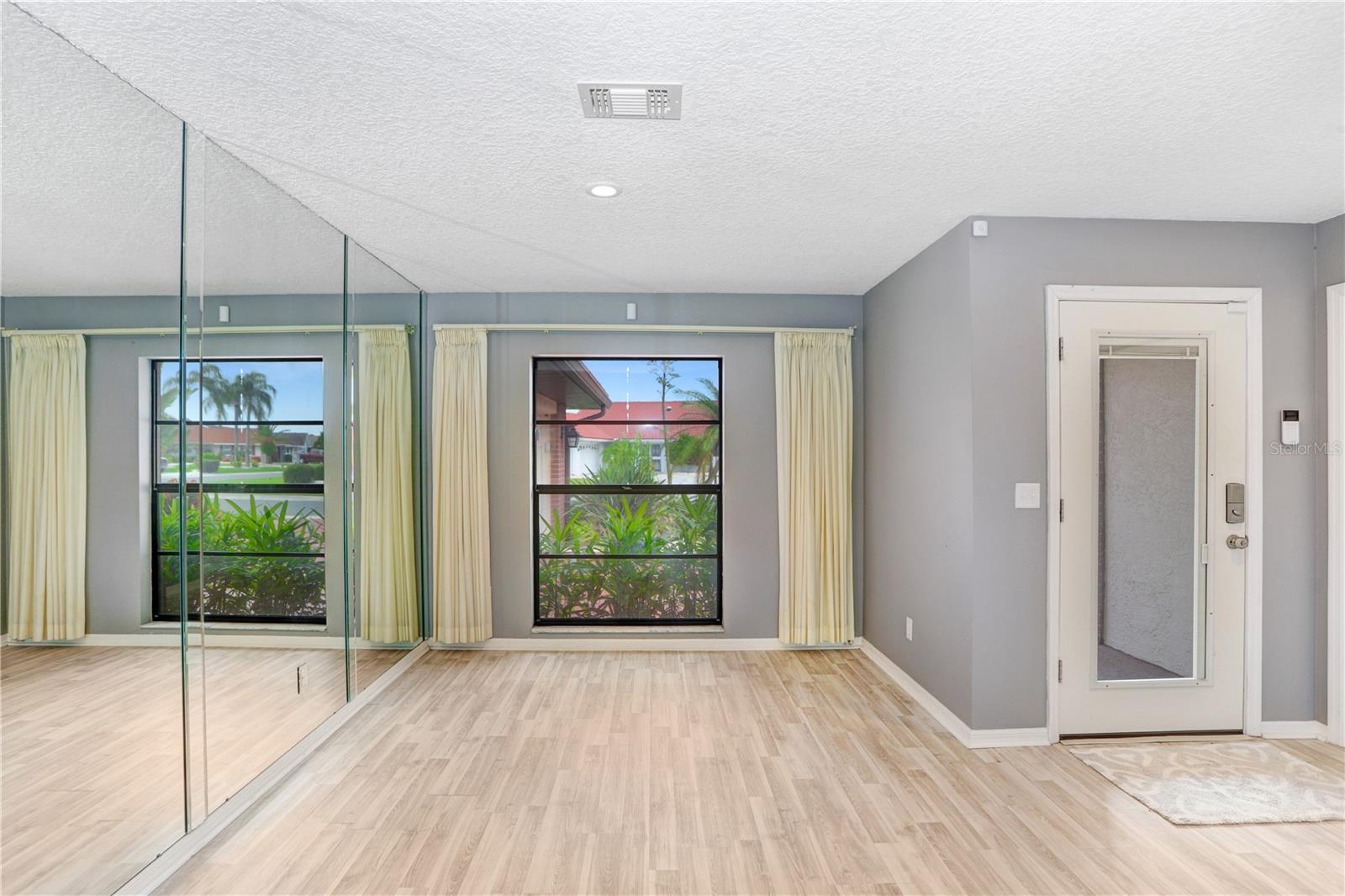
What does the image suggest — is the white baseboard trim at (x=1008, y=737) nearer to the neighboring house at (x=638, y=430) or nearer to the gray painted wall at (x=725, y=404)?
the gray painted wall at (x=725, y=404)

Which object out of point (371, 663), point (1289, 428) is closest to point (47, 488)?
point (371, 663)

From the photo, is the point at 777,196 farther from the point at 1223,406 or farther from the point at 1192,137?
the point at 1223,406

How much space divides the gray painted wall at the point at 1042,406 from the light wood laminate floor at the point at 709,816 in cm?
40

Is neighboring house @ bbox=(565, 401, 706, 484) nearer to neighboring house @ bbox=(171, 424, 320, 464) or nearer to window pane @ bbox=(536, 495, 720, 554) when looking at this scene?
window pane @ bbox=(536, 495, 720, 554)

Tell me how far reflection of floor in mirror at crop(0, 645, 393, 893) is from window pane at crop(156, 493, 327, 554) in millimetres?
374

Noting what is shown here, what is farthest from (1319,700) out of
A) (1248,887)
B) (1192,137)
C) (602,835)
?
(602,835)

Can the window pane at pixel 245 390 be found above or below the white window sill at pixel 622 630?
above

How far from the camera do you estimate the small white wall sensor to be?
3.37m

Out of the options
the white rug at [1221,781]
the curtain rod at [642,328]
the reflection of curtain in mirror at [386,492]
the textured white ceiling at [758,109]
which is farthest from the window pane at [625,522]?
the white rug at [1221,781]

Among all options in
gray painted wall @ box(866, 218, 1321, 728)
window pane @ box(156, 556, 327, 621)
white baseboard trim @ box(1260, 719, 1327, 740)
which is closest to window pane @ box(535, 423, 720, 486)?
Answer: gray painted wall @ box(866, 218, 1321, 728)

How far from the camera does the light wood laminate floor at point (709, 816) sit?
7.46 ft

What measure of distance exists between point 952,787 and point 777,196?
8.57ft

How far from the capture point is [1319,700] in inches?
133

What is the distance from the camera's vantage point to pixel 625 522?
5246 mm
